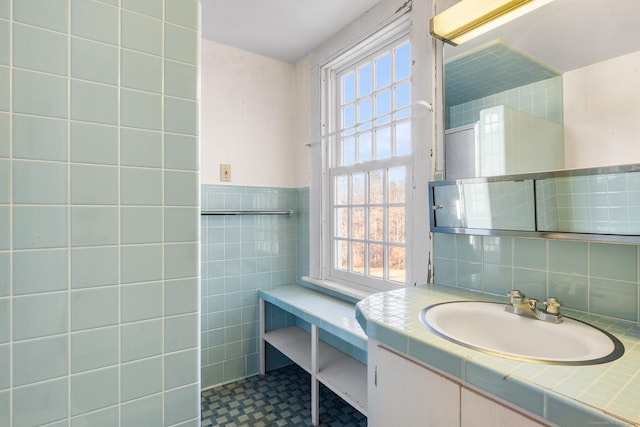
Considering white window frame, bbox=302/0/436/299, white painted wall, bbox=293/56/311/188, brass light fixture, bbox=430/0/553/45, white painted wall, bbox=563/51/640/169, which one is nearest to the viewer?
white painted wall, bbox=563/51/640/169

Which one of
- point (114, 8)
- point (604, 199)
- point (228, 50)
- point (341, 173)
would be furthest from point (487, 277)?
point (228, 50)

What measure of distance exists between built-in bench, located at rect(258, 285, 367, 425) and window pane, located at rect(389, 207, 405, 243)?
492mm

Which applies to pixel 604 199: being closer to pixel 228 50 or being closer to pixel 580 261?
pixel 580 261

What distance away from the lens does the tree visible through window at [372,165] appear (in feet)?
6.15

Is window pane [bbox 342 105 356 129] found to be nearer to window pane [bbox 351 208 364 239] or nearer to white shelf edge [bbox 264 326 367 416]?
window pane [bbox 351 208 364 239]

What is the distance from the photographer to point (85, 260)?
72 centimetres

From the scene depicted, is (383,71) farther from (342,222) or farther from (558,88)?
(558,88)

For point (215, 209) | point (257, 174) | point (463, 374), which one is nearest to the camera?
point (463, 374)

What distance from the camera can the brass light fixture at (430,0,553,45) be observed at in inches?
48.0

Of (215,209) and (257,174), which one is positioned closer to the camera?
(215,209)

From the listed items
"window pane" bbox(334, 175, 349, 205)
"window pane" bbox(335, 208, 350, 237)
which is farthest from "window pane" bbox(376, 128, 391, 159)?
"window pane" bbox(335, 208, 350, 237)

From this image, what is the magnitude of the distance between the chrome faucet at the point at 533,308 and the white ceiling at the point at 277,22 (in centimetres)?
168

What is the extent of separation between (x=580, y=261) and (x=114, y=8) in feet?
4.94

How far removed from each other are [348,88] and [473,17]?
1053 millimetres
